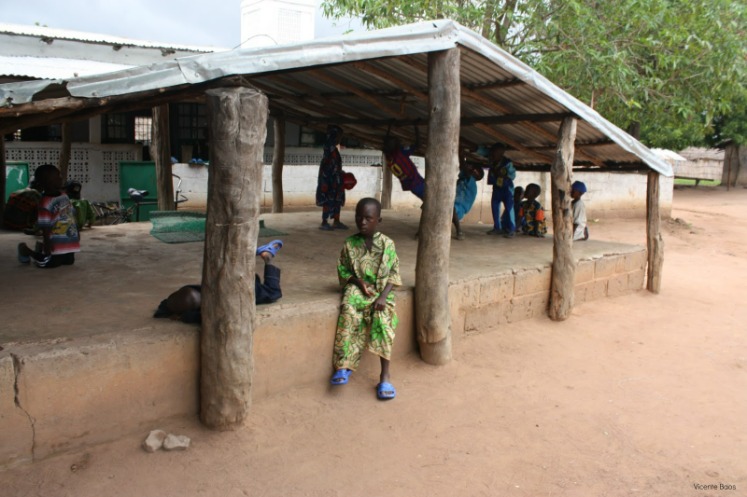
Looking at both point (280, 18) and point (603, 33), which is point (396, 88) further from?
point (280, 18)

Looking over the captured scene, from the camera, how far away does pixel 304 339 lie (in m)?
4.13

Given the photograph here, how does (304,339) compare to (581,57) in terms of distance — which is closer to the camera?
(304,339)

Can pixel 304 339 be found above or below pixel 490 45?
below

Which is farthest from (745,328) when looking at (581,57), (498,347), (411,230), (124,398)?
(124,398)

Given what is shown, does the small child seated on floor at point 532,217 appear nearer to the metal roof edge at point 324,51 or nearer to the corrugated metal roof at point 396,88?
the corrugated metal roof at point 396,88

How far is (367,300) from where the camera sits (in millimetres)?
4355

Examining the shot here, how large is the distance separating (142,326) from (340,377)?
4.51 feet

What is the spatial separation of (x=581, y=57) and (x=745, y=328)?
4.78 m

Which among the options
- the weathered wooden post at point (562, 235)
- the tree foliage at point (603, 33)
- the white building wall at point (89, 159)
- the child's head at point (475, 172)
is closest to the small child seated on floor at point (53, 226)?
the weathered wooden post at point (562, 235)

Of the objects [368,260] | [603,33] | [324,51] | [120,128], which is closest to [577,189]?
[603,33]

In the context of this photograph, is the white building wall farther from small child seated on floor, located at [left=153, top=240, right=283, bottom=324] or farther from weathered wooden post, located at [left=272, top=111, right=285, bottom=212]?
small child seated on floor, located at [left=153, top=240, right=283, bottom=324]

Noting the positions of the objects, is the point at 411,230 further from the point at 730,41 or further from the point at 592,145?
the point at 730,41

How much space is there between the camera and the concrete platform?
123 inches

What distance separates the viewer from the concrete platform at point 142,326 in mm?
3135
